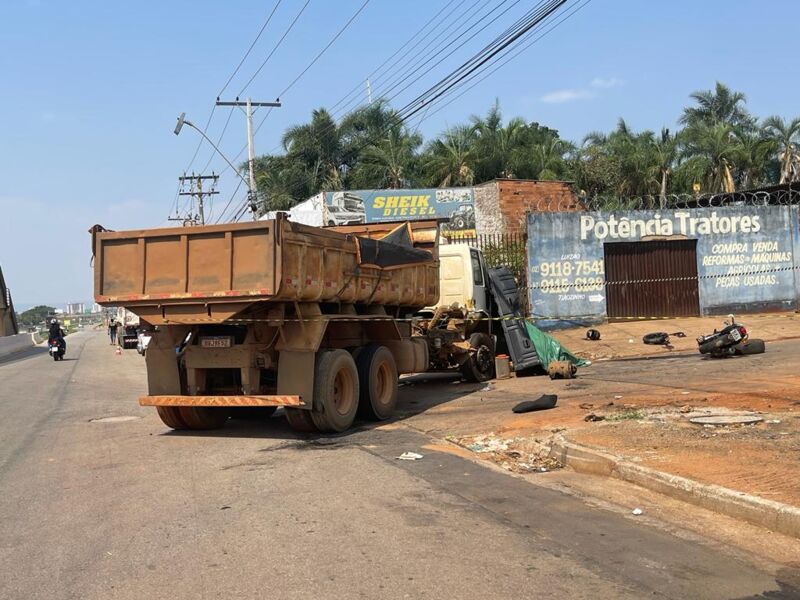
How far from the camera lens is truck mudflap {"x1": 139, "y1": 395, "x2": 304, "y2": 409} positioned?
9.38 meters

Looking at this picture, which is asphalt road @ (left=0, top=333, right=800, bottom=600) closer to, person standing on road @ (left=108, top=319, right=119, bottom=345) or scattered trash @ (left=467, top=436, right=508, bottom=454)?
scattered trash @ (left=467, top=436, right=508, bottom=454)

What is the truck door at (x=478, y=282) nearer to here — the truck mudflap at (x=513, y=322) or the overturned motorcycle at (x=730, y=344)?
the truck mudflap at (x=513, y=322)

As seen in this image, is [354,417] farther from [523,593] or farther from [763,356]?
[763,356]

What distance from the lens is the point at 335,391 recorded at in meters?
10.3

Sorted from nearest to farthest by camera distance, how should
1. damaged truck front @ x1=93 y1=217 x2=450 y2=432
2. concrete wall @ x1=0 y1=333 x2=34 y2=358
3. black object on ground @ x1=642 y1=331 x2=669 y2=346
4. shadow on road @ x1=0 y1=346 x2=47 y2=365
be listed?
damaged truck front @ x1=93 y1=217 x2=450 y2=432 < black object on ground @ x1=642 y1=331 x2=669 y2=346 < shadow on road @ x1=0 y1=346 x2=47 y2=365 < concrete wall @ x1=0 y1=333 x2=34 y2=358

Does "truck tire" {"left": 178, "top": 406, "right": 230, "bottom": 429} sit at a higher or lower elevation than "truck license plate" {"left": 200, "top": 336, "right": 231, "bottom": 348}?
lower

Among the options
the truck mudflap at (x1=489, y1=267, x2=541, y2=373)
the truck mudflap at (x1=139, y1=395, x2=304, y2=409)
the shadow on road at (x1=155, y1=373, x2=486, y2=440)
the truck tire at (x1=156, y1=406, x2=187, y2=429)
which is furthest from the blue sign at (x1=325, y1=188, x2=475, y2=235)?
the truck mudflap at (x1=139, y1=395, x2=304, y2=409)

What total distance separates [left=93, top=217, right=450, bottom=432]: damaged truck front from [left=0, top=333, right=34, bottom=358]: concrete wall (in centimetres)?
3494

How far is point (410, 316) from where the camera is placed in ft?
44.6

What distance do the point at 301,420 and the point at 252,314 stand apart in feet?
5.11

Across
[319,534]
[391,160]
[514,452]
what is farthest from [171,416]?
[391,160]

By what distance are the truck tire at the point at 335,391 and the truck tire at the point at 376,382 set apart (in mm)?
346

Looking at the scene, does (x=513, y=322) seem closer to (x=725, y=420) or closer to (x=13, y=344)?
(x=725, y=420)

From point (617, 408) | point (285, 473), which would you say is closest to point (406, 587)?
point (285, 473)
